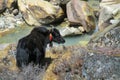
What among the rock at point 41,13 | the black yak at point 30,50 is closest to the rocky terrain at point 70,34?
the rock at point 41,13

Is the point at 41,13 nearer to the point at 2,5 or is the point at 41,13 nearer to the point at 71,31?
the point at 71,31

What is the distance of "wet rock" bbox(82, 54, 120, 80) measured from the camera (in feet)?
25.2

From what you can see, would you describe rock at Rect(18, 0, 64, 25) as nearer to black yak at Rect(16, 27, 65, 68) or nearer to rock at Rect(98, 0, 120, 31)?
rock at Rect(98, 0, 120, 31)

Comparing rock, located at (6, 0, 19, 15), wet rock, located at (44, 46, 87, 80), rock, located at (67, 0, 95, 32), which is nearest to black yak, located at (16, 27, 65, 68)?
wet rock, located at (44, 46, 87, 80)

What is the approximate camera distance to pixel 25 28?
29.4 m

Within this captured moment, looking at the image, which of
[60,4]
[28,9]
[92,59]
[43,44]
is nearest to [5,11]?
[28,9]

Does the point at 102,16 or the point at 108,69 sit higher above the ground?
the point at 108,69

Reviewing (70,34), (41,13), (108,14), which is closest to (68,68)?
(108,14)

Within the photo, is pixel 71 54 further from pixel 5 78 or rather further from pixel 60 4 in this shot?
pixel 60 4

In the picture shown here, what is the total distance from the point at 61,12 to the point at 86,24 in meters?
3.35

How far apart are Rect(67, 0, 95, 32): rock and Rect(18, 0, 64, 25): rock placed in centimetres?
108

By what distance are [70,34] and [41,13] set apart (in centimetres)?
459

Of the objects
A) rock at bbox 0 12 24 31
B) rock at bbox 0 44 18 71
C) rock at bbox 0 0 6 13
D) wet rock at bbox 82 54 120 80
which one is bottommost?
rock at bbox 0 12 24 31

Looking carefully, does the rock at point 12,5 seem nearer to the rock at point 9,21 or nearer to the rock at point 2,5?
the rock at point 2,5
